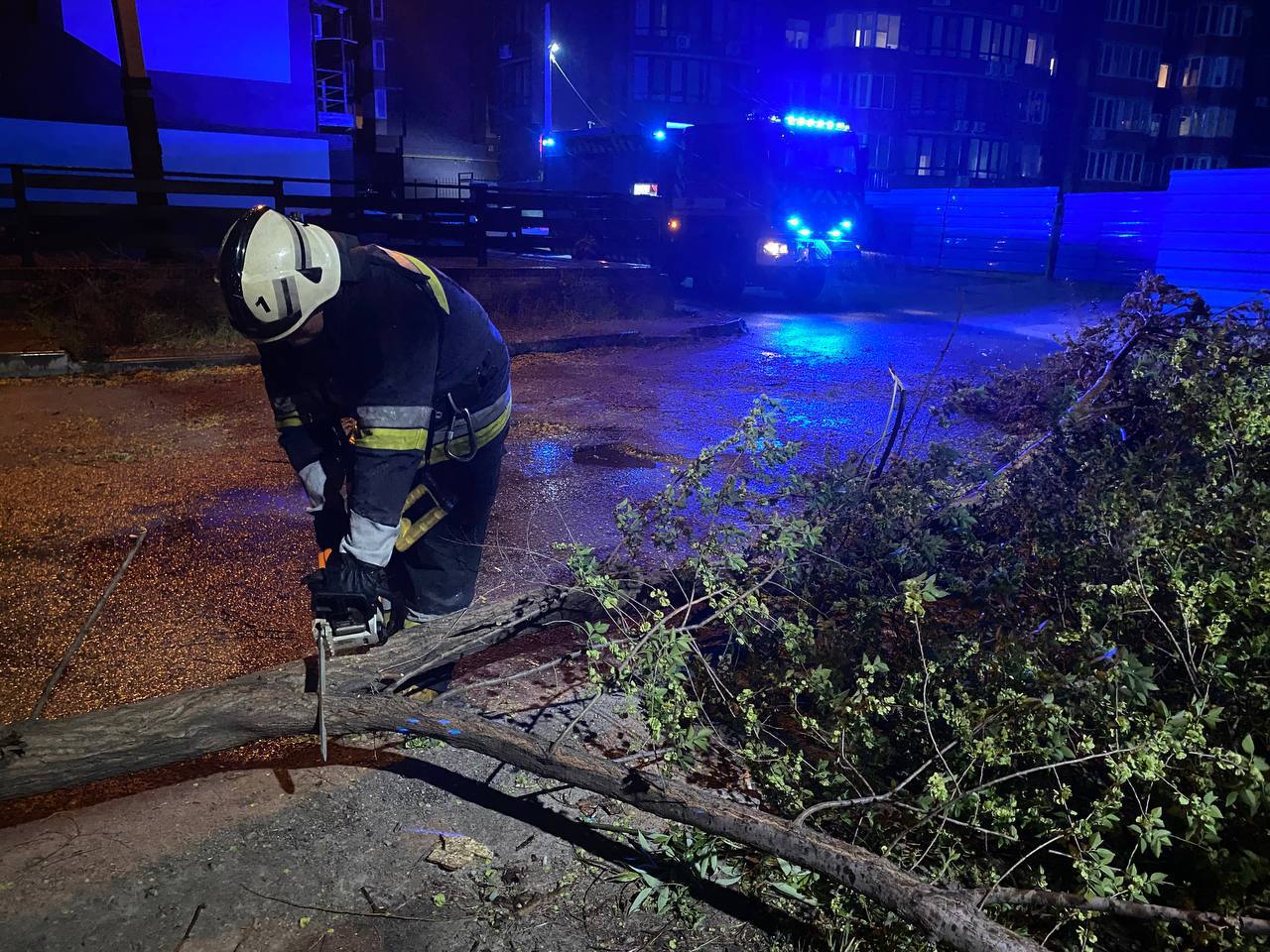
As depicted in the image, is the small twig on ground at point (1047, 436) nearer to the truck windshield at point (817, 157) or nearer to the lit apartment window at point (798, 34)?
the truck windshield at point (817, 157)

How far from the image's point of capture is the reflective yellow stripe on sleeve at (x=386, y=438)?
251cm

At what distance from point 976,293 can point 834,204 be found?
541 centimetres

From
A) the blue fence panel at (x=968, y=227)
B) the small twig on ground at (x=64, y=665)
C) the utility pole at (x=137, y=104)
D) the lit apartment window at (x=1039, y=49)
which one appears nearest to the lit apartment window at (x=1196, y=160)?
the lit apartment window at (x=1039, y=49)

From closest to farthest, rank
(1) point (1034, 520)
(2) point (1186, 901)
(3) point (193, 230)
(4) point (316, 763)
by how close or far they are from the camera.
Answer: (2) point (1186, 901)
(4) point (316, 763)
(1) point (1034, 520)
(3) point (193, 230)

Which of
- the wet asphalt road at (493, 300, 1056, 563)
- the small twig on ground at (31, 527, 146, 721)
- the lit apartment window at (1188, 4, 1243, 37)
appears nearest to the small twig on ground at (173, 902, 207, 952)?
the small twig on ground at (31, 527, 146, 721)

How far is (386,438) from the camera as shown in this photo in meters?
2.52

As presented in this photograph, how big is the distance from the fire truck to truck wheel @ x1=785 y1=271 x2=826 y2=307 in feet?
0.07

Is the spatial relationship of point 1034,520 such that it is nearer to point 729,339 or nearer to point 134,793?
point 134,793

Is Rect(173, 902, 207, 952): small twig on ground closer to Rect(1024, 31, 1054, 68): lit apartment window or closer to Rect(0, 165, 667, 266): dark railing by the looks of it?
Rect(0, 165, 667, 266): dark railing

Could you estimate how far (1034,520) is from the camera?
12.5ft

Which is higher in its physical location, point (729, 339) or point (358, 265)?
point (358, 265)

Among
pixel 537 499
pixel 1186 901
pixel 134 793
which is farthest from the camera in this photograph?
pixel 537 499

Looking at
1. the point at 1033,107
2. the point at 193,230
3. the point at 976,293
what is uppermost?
the point at 1033,107

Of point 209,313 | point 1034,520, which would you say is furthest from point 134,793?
point 209,313
